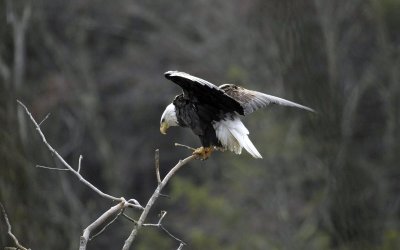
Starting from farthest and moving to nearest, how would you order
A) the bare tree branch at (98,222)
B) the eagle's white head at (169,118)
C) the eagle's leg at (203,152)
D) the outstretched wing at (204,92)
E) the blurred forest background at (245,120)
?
1. the blurred forest background at (245,120)
2. the eagle's white head at (169,118)
3. the eagle's leg at (203,152)
4. the outstretched wing at (204,92)
5. the bare tree branch at (98,222)

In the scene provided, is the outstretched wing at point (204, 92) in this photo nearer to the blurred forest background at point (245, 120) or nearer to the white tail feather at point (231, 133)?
the white tail feather at point (231, 133)

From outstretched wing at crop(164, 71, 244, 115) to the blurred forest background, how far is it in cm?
567

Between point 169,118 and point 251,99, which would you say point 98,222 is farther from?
point 169,118

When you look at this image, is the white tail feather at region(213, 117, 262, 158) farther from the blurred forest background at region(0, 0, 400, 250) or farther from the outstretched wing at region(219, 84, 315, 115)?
the blurred forest background at region(0, 0, 400, 250)

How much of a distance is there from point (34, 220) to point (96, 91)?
4723 mm

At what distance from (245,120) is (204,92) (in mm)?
10056

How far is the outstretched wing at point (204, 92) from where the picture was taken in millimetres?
5359

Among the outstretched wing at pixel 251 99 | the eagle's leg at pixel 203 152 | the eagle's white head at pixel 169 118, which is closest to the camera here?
the outstretched wing at pixel 251 99

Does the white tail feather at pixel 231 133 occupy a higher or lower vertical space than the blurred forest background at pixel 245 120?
higher

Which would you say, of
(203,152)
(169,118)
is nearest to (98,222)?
(203,152)

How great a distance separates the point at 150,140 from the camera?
826 inches

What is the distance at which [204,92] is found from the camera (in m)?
5.80

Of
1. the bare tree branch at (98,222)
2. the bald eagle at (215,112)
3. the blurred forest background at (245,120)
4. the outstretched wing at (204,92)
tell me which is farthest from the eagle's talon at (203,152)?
the blurred forest background at (245,120)

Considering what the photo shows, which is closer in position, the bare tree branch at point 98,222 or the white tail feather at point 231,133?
the bare tree branch at point 98,222
